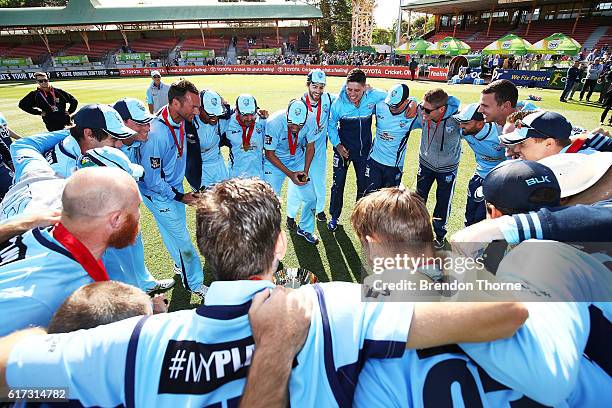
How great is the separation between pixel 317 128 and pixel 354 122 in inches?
27.6

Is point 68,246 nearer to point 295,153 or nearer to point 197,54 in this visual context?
point 295,153

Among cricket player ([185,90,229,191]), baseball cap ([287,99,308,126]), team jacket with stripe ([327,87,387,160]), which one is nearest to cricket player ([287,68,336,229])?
team jacket with stripe ([327,87,387,160])

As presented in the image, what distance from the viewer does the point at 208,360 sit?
1228 mm

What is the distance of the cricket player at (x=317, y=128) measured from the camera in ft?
18.6

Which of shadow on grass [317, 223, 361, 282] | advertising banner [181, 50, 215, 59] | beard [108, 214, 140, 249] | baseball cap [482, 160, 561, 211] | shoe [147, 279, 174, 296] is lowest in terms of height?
shadow on grass [317, 223, 361, 282]

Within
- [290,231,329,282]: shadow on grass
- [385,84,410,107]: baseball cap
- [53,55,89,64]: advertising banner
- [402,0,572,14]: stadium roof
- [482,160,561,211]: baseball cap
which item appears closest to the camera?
[482,160,561,211]: baseball cap

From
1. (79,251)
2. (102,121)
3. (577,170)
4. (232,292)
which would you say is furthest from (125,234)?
(577,170)

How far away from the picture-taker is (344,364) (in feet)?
4.05

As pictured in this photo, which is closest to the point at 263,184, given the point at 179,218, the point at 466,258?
the point at 466,258

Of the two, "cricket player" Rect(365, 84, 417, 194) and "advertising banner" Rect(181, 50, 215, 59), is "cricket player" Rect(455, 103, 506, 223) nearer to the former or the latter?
"cricket player" Rect(365, 84, 417, 194)

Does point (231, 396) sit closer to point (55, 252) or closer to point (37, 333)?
point (37, 333)

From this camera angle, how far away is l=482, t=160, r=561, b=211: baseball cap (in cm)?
162

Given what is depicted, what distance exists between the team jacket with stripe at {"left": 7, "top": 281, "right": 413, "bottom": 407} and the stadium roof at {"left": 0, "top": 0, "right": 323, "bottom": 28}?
5270cm

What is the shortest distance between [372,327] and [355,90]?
5.05m
